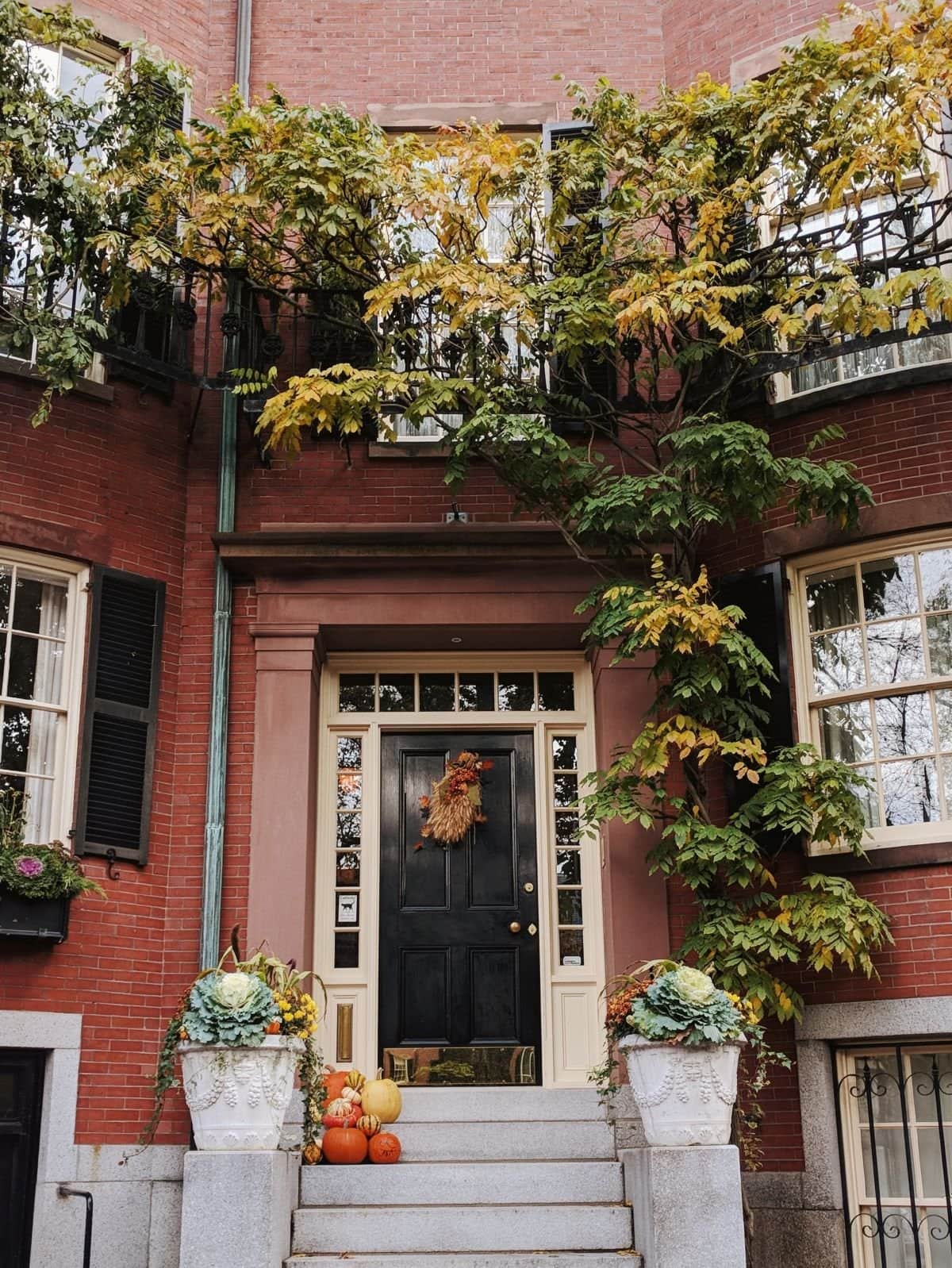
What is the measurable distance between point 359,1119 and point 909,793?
3587 mm

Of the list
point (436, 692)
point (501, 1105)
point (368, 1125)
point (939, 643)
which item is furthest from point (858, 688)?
point (368, 1125)

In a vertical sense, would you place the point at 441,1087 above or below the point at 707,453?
below

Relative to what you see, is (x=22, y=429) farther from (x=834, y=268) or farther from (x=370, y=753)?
(x=834, y=268)

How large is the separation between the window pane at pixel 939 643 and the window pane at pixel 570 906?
2619 millimetres

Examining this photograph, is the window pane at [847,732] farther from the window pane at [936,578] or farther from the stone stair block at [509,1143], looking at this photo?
the stone stair block at [509,1143]

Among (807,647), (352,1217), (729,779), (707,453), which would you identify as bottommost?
(352,1217)

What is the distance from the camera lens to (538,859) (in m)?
9.07

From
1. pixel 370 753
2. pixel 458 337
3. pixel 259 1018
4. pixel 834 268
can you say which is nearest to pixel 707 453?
pixel 834 268

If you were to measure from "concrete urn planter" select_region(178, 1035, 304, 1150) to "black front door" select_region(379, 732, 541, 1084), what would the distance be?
229cm

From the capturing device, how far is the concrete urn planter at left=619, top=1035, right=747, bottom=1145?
644 cm

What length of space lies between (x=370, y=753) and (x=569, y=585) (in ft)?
5.60

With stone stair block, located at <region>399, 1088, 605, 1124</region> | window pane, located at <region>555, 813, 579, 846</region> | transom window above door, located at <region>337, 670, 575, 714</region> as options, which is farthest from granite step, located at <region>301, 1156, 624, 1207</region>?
transom window above door, located at <region>337, 670, 575, 714</region>

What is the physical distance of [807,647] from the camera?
8633mm

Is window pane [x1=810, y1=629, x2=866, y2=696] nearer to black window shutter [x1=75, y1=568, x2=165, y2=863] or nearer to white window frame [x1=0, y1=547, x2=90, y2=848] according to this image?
black window shutter [x1=75, y1=568, x2=165, y2=863]
